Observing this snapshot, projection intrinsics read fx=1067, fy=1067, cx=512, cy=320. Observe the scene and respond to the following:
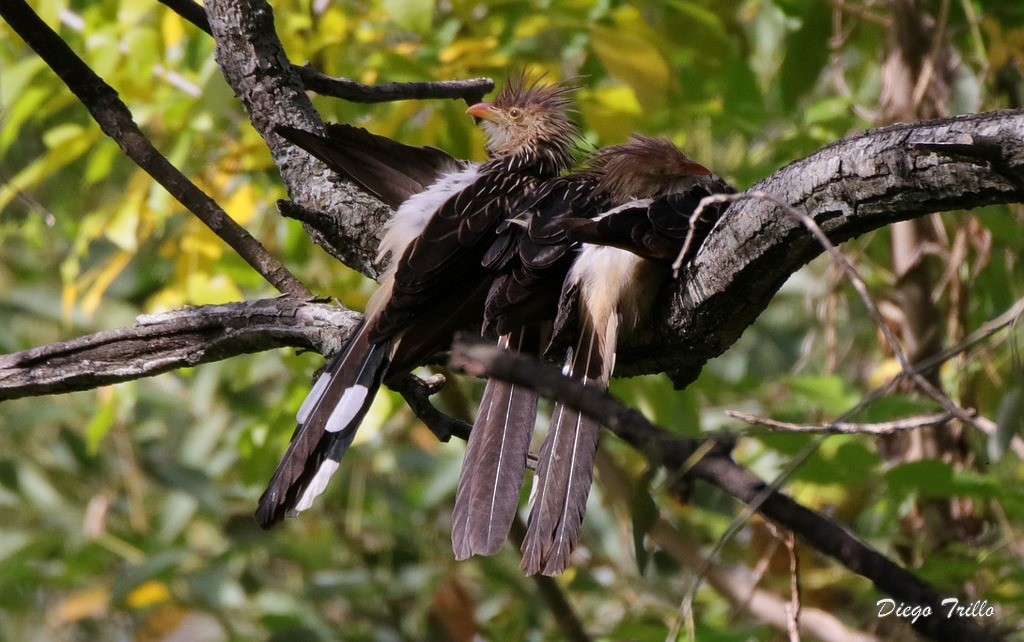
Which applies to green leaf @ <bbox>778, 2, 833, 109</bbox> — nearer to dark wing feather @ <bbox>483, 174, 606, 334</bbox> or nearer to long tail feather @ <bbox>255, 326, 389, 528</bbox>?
dark wing feather @ <bbox>483, 174, 606, 334</bbox>

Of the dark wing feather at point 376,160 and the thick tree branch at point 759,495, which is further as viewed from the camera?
the dark wing feather at point 376,160

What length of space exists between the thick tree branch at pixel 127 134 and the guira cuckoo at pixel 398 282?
226mm

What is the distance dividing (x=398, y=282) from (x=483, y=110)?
975mm

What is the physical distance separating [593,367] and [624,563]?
200 centimetres

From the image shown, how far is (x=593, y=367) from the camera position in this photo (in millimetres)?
1972

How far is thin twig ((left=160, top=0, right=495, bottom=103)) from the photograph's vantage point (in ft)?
7.82

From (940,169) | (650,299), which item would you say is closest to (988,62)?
(650,299)

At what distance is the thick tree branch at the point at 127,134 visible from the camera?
2168 mm

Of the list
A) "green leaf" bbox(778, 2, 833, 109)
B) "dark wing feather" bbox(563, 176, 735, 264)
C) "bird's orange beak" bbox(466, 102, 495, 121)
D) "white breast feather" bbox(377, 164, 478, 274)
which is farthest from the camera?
"green leaf" bbox(778, 2, 833, 109)

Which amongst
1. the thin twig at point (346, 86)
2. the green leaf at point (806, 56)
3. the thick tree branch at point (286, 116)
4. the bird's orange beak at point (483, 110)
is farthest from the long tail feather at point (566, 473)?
the green leaf at point (806, 56)

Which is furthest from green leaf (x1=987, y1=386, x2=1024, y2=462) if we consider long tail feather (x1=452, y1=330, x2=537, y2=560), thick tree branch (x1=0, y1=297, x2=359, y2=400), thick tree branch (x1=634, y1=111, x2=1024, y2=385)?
thick tree branch (x1=0, y1=297, x2=359, y2=400)


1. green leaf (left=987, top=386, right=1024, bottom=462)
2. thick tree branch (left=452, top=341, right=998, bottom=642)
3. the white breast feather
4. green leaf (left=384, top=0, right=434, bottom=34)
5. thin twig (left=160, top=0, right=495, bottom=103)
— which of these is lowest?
thick tree branch (left=452, top=341, right=998, bottom=642)

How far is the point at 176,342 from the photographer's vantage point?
6.61 feet

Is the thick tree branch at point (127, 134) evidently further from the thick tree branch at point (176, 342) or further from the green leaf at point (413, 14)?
the green leaf at point (413, 14)
